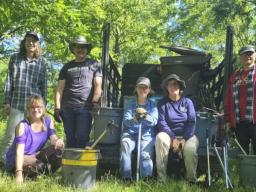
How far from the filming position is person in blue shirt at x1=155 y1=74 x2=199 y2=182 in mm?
5418

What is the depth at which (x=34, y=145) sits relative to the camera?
559cm

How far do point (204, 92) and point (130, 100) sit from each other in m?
1.59

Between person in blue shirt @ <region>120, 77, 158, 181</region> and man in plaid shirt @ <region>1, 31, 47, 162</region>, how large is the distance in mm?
1356

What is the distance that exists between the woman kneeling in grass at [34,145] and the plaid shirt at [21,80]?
18.9 inches

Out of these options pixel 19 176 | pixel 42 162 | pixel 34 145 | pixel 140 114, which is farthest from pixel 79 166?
pixel 140 114

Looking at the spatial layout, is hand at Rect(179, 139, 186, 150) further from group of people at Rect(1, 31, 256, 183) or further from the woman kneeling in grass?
the woman kneeling in grass

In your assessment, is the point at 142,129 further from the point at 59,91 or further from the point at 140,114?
the point at 59,91

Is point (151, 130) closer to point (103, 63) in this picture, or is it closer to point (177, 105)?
point (177, 105)

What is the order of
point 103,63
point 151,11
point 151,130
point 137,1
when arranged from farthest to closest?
1. point 151,11
2. point 137,1
3. point 103,63
4. point 151,130

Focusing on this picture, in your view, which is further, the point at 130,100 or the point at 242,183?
the point at 130,100

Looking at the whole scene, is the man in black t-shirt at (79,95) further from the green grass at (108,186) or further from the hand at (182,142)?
the hand at (182,142)

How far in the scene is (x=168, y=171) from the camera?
6.00 metres

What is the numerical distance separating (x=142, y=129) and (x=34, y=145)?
1386 millimetres

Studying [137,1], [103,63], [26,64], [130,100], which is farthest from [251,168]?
[137,1]
